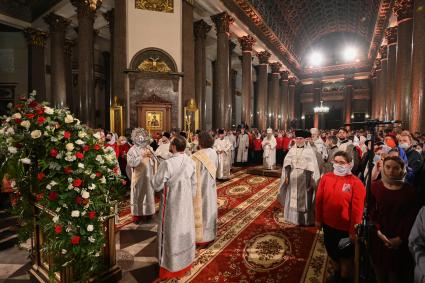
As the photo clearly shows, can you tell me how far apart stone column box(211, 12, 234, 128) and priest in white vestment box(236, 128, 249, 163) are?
1.44 metres

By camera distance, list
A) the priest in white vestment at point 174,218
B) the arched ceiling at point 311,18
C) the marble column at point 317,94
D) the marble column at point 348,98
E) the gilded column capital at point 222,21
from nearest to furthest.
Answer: the priest in white vestment at point 174,218 < the gilded column capital at point 222,21 < the arched ceiling at point 311,18 < the marble column at point 348,98 < the marble column at point 317,94

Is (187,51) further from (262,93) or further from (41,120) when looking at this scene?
(41,120)

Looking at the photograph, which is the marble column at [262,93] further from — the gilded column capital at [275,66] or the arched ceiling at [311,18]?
the gilded column capital at [275,66]

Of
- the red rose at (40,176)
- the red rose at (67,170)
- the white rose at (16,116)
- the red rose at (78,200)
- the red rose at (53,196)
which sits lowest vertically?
the red rose at (78,200)

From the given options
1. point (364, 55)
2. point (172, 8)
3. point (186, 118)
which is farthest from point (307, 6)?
point (186, 118)

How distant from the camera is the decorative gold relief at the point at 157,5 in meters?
11.9

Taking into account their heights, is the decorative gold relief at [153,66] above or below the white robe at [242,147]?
above

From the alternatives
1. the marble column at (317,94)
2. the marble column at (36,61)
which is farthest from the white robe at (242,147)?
the marble column at (317,94)

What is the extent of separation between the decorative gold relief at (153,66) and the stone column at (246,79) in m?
5.98

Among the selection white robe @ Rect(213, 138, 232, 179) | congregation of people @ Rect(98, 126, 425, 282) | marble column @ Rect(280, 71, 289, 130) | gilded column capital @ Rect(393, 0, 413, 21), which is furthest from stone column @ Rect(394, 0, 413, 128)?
marble column @ Rect(280, 71, 289, 130)

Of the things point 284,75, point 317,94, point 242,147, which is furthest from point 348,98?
point 242,147

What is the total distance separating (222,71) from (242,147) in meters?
4.28

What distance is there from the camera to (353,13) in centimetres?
2717

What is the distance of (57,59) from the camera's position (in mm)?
12828
